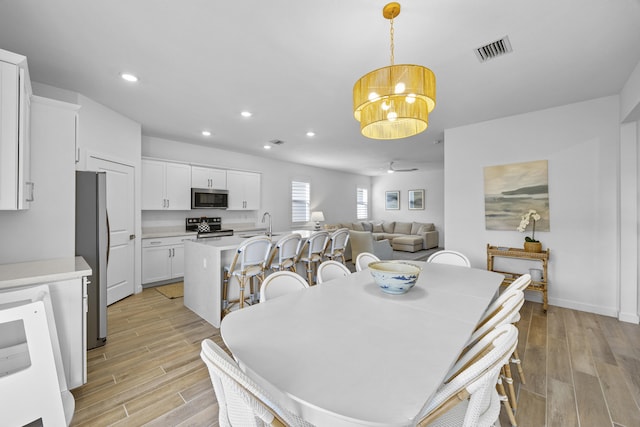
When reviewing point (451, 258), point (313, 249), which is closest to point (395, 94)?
point (451, 258)

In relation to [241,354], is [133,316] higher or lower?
lower

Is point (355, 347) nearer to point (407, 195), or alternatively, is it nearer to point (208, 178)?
point (208, 178)

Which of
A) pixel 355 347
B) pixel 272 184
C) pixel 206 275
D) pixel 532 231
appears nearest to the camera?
pixel 355 347

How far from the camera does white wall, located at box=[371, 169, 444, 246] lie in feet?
27.9

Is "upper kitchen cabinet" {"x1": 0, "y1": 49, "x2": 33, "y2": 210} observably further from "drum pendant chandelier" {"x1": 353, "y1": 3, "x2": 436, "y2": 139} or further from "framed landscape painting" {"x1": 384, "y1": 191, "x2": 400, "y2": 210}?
"framed landscape painting" {"x1": 384, "y1": 191, "x2": 400, "y2": 210}

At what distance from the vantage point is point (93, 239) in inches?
95.9

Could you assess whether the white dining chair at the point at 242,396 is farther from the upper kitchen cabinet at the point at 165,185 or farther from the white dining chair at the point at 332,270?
the upper kitchen cabinet at the point at 165,185

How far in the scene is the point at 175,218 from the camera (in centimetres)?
507

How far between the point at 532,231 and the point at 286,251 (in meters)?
3.40

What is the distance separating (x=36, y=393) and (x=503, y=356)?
2122 mm

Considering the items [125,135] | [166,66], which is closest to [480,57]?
[166,66]

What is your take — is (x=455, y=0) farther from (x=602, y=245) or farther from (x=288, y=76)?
(x=602, y=245)

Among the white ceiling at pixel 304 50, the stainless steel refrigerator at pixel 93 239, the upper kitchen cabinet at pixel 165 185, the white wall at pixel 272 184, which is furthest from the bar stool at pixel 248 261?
the white wall at pixel 272 184

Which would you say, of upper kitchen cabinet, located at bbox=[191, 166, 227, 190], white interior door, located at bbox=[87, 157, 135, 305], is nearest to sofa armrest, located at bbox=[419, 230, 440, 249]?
upper kitchen cabinet, located at bbox=[191, 166, 227, 190]
